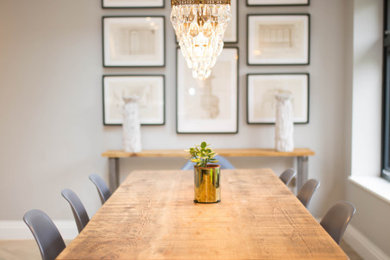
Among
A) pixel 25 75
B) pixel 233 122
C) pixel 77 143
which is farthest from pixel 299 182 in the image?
pixel 25 75

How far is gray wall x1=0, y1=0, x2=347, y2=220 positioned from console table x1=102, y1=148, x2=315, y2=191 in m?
0.20

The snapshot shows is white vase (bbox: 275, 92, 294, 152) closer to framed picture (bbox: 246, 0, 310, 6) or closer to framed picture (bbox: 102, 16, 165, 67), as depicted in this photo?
framed picture (bbox: 246, 0, 310, 6)

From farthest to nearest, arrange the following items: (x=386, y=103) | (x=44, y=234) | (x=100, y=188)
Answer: (x=386, y=103)
(x=100, y=188)
(x=44, y=234)

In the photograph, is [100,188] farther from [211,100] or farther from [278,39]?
[278,39]

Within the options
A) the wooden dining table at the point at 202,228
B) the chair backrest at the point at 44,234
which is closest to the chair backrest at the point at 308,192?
the wooden dining table at the point at 202,228

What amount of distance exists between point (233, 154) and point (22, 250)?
223cm

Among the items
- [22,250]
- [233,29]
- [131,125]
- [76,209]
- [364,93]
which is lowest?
[22,250]

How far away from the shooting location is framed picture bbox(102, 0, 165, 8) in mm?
4023

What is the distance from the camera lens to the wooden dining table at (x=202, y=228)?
152cm

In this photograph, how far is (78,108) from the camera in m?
4.12

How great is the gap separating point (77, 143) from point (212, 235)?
2.77 meters

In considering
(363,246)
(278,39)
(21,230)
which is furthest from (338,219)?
(21,230)

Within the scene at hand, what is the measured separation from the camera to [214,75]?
406 centimetres

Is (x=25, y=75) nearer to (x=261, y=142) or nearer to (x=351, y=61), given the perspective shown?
(x=261, y=142)
